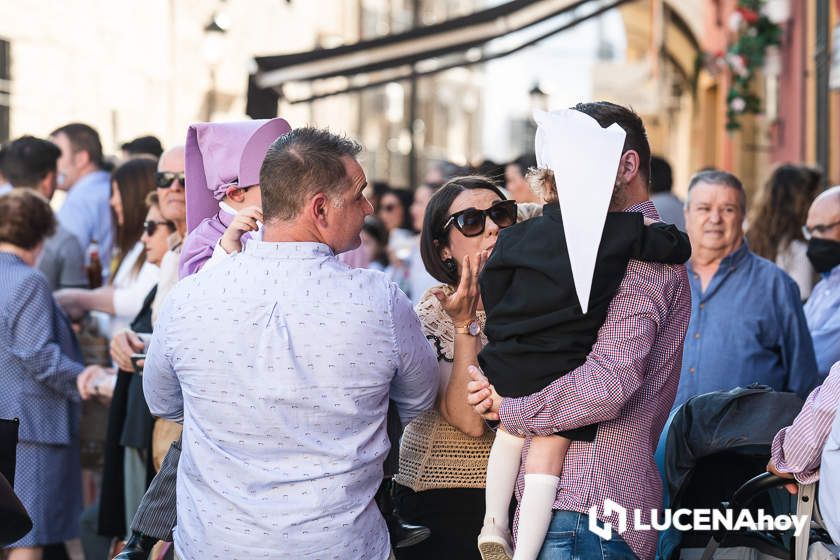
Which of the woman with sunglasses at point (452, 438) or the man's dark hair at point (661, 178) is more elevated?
the man's dark hair at point (661, 178)

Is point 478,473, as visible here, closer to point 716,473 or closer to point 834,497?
point 716,473

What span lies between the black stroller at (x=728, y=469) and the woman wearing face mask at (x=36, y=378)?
3286 millimetres

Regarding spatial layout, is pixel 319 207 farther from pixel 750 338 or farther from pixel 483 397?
pixel 750 338

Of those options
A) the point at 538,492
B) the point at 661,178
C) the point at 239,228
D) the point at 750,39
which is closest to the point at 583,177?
the point at 538,492

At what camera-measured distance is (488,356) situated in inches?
149

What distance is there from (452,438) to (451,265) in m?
0.64

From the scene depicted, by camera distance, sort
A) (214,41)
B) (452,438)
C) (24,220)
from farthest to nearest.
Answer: (214,41) < (24,220) < (452,438)

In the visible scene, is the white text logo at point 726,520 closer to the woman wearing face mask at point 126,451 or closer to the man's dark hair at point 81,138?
the woman wearing face mask at point 126,451

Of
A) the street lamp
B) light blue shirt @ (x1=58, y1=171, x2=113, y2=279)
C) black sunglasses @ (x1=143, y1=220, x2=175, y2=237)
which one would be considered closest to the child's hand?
black sunglasses @ (x1=143, y1=220, x2=175, y2=237)

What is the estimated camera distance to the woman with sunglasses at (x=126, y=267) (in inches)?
263

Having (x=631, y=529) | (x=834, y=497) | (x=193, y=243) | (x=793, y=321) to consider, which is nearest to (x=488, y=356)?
(x=631, y=529)

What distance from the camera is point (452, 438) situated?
171 inches

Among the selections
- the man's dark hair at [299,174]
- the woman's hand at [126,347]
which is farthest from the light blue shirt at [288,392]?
the woman's hand at [126,347]

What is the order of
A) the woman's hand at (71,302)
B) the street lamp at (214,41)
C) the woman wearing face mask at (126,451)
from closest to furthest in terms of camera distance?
the woman wearing face mask at (126,451) < the woman's hand at (71,302) < the street lamp at (214,41)
